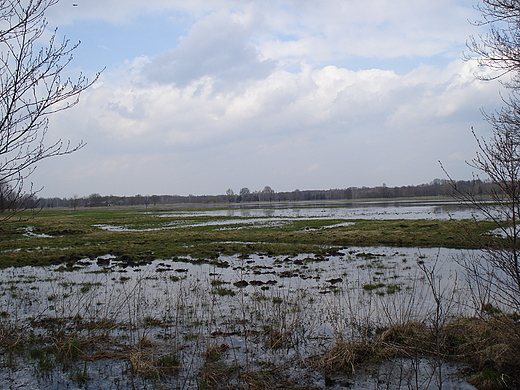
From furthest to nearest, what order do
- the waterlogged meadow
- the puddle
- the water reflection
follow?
the water reflection → the puddle → the waterlogged meadow

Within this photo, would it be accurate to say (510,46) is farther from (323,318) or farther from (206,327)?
(206,327)

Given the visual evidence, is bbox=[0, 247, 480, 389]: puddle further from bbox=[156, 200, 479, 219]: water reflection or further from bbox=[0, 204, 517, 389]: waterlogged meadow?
bbox=[156, 200, 479, 219]: water reflection

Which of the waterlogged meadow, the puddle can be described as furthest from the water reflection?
the waterlogged meadow

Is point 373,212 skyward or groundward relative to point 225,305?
skyward

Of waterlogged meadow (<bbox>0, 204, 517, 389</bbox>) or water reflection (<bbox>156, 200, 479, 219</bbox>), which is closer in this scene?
waterlogged meadow (<bbox>0, 204, 517, 389</bbox>)

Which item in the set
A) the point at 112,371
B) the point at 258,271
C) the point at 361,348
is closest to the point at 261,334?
the point at 361,348

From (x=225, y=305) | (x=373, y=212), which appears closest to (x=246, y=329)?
(x=225, y=305)

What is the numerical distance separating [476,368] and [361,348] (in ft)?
6.91

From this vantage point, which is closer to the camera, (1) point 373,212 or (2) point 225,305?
(2) point 225,305

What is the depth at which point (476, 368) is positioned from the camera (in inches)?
263

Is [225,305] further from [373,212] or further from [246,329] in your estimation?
[373,212]

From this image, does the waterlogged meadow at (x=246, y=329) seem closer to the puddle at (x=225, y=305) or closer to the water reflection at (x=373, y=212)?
the puddle at (x=225, y=305)

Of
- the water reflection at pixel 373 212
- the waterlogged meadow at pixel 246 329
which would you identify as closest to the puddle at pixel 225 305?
the waterlogged meadow at pixel 246 329

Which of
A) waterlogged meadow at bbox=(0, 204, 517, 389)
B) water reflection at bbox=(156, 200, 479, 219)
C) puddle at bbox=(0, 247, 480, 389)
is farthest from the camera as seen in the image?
water reflection at bbox=(156, 200, 479, 219)
